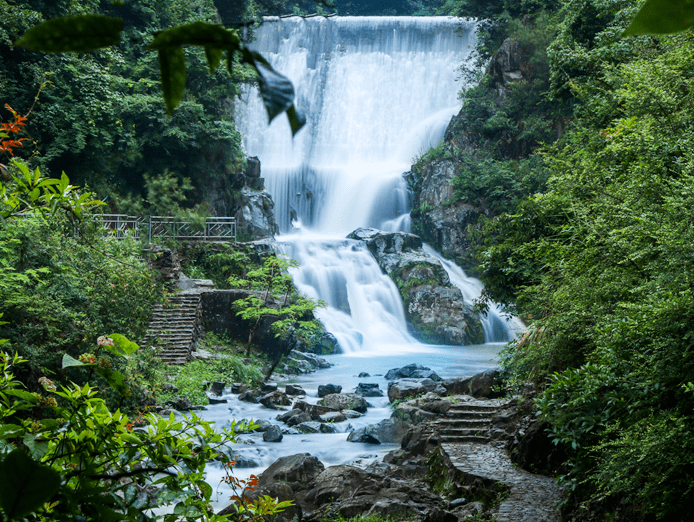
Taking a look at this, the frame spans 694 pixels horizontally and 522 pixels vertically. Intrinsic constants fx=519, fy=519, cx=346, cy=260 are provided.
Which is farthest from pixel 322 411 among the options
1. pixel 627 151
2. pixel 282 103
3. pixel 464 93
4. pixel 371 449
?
pixel 464 93

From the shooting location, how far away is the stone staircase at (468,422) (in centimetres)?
657

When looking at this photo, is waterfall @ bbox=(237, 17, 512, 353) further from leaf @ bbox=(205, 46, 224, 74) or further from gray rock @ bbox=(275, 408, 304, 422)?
leaf @ bbox=(205, 46, 224, 74)

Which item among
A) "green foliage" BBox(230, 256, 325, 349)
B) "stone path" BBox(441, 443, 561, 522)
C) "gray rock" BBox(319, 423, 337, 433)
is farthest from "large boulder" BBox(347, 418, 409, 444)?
"green foliage" BBox(230, 256, 325, 349)

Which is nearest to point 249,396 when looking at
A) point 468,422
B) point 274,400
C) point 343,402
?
point 274,400

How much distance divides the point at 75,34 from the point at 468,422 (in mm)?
7155

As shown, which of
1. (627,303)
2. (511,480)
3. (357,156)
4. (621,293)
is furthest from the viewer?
(357,156)

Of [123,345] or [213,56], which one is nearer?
[213,56]

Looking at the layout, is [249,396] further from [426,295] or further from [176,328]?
[426,295]

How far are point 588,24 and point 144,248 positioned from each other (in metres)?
12.4

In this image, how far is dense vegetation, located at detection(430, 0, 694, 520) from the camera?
115 inches

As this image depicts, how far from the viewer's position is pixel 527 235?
7793mm

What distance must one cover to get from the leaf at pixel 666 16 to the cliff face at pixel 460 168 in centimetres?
2140

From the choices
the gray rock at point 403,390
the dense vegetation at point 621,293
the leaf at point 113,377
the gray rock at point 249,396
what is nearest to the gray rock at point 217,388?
the gray rock at point 249,396

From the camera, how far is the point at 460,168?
21891mm
